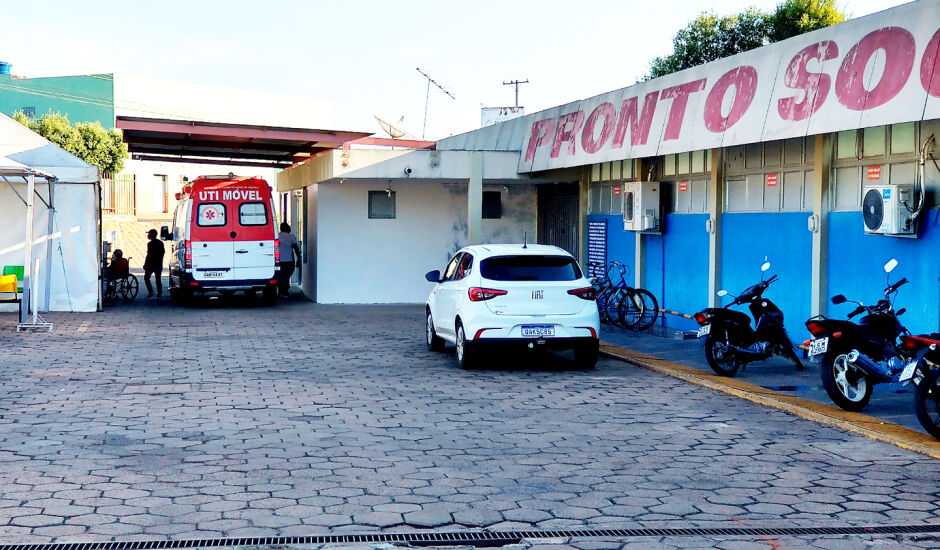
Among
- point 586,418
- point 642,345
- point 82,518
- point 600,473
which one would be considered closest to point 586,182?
point 642,345

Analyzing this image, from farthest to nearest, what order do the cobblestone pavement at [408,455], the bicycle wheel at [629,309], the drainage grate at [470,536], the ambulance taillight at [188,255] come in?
the ambulance taillight at [188,255], the bicycle wheel at [629,309], the cobblestone pavement at [408,455], the drainage grate at [470,536]

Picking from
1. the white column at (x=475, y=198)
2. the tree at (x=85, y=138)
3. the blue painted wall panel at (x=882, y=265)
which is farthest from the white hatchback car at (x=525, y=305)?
the tree at (x=85, y=138)

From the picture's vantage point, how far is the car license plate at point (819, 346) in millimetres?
9938

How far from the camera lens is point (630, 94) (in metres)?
17.4

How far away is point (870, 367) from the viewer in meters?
9.65

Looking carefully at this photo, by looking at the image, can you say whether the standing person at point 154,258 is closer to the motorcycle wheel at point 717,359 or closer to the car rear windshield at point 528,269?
the car rear windshield at point 528,269

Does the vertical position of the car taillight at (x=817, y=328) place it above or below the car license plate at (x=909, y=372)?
above

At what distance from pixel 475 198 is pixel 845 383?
13.5 metres

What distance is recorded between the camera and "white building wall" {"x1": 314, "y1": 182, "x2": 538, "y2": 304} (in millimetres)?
25094

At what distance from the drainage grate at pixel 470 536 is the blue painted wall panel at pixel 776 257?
815 centimetres

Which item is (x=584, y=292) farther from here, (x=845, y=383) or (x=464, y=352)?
(x=845, y=383)

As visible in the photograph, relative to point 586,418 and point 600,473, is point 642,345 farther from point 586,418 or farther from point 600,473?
point 600,473

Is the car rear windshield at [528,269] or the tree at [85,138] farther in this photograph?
the tree at [85,138]

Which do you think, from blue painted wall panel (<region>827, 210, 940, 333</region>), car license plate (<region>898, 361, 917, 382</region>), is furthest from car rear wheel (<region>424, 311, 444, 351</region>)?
car license plate (<region>898, 361, 917, 382</region>)
